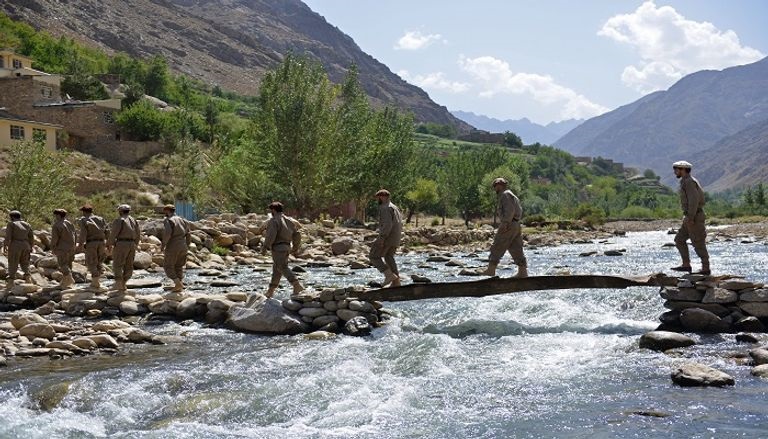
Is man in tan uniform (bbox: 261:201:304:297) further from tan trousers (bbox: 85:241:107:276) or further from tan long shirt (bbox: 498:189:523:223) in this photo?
tan trousers (bbox: 85:241:107:276)

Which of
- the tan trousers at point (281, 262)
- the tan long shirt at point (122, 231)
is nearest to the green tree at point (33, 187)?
the tan long shirt at point (122, 231)

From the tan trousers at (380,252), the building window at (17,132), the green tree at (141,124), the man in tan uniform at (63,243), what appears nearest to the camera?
the tan trousers at (380,252)

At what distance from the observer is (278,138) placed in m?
42.6

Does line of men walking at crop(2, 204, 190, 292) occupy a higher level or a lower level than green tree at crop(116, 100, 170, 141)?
lower

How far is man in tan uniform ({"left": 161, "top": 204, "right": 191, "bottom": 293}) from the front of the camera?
690 inches

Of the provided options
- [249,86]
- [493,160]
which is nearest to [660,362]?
[493,160]

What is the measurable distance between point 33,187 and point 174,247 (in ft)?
58.4

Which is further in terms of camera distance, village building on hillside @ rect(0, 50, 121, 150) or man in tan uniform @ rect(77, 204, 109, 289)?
village building on hillside @ rect(0, 50, 121, 150)

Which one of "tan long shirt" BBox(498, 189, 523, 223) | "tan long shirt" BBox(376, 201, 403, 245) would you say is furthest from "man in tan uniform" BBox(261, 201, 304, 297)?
"tan long shirt" BBox(498, 189, 523, 223)

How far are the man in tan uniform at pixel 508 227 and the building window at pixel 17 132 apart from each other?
52.0 meters

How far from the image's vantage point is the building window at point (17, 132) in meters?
57.4

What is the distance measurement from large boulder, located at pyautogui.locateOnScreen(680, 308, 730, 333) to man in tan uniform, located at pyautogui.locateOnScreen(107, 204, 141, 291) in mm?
11973

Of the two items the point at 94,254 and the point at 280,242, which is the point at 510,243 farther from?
the point at 94,254

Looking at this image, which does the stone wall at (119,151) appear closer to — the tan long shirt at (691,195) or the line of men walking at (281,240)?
the line of men walking at (281,240)
